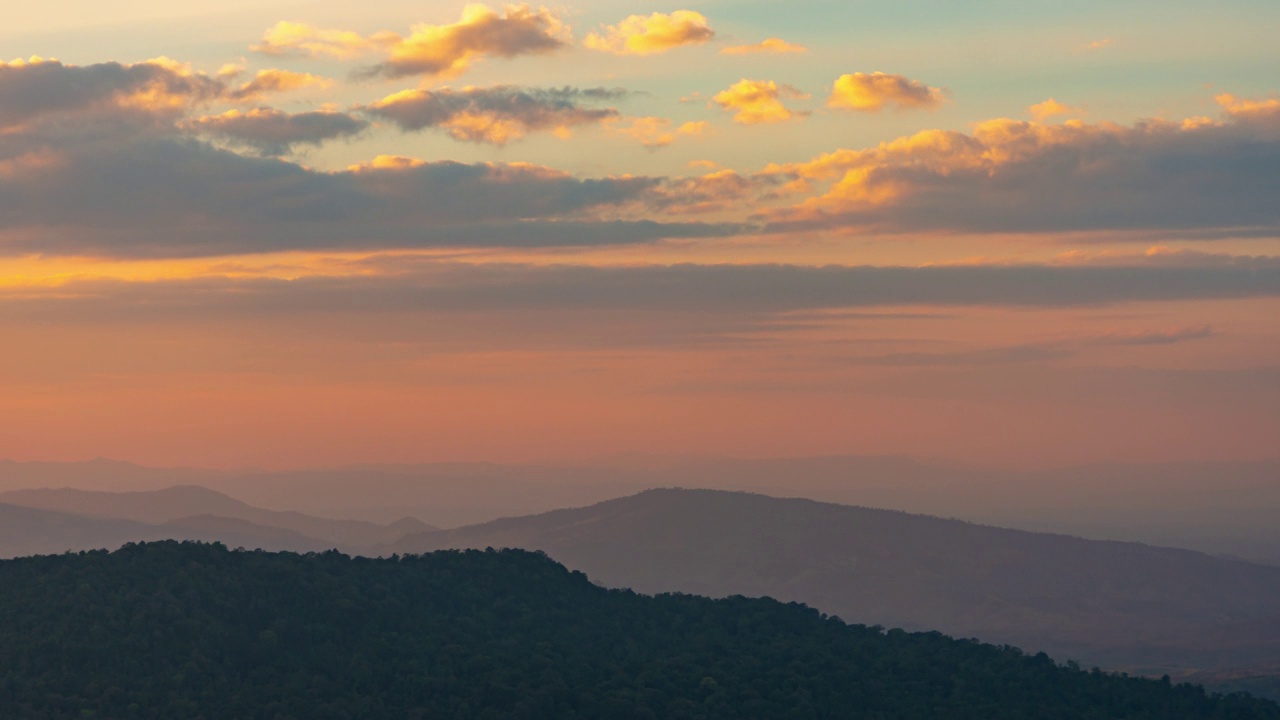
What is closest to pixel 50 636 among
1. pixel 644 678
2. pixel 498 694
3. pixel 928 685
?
pixel 498 694

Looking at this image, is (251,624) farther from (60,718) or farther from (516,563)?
(516,563)

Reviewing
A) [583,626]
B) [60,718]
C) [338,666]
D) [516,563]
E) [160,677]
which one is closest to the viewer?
[60,718]

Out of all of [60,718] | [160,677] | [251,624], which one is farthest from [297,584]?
[60,718]

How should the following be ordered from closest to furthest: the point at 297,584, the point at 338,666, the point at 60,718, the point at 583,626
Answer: the point at 60,718 < the point at 338,666 < the point at 297,584 < the point at 583,626

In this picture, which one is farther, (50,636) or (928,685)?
(928,685)

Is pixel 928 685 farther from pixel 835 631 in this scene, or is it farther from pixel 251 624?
pixel 251 624

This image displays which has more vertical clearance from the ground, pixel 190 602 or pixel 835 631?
pixel 190 602
